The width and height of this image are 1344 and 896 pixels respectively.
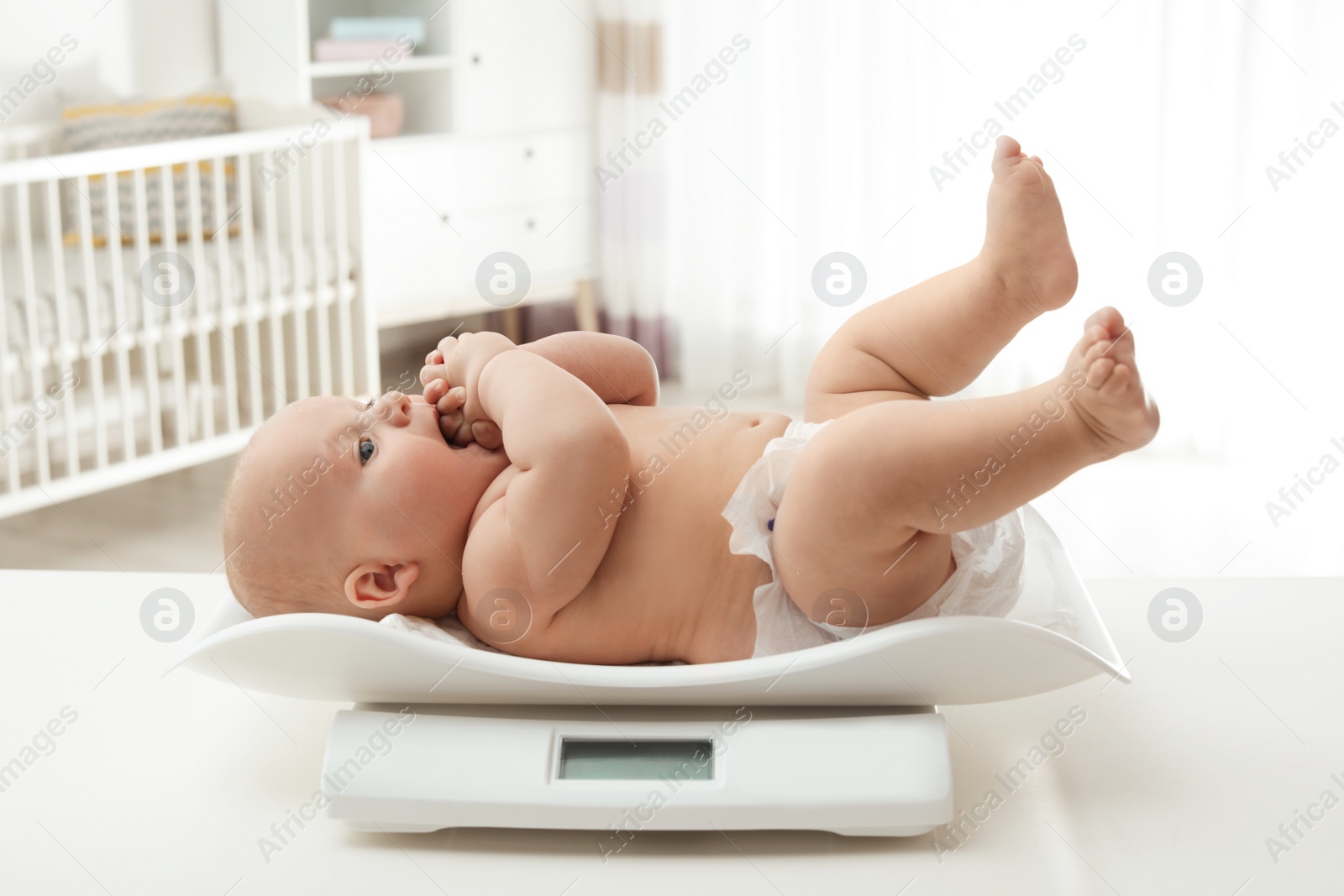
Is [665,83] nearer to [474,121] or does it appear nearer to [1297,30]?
[474,121]

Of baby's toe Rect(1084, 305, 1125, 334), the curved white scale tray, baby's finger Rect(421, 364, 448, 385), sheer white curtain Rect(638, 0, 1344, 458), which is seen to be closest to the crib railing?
sheer white curtain Rect(638, 0, 1344, 458)

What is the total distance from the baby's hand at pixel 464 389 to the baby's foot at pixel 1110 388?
1.40ft

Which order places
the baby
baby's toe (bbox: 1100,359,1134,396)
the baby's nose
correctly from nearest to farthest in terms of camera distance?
baby's toe (bbox: 1100,359,1134,396)
the baby
the baby's nose

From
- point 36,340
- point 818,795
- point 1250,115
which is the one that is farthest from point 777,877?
point 1250,115

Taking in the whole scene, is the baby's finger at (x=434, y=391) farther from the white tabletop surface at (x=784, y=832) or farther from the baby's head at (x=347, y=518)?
the white tabletop surface at (x=784, y=832)

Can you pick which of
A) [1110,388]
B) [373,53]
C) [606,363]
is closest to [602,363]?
[606,363]

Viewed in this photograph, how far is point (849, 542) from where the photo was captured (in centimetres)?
73

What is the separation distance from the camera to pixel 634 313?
3.62 metres

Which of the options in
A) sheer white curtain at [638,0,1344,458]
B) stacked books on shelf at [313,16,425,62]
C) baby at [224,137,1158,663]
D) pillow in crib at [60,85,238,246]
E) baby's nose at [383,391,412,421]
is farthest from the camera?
stacked books on shelf at [313,16,425,62]

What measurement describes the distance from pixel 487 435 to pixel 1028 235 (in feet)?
1.37

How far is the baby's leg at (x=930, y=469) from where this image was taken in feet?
2.12

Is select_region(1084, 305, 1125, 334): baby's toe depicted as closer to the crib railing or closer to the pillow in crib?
the crib railing

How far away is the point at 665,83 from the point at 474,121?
556 millimetres

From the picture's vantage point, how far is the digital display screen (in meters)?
0.69
